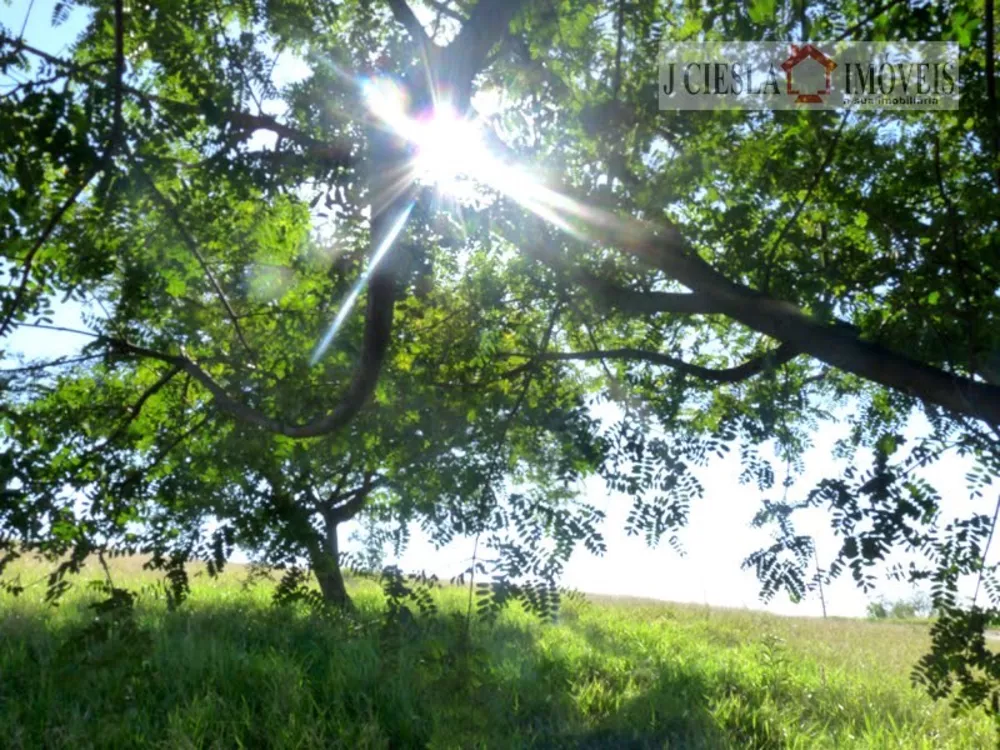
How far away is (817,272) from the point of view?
4.51m

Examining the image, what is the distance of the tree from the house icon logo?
80mm

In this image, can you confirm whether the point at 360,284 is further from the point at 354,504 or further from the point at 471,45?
the point at 354,504

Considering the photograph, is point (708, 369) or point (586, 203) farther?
point (708, 369)

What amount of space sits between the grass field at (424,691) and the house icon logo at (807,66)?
3.53 meters

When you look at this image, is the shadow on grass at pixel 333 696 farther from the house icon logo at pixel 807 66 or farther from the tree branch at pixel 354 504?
the house icon logo at pixel 807 66

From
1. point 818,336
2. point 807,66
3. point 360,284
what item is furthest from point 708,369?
point 360,284

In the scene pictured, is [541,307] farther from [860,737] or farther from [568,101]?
[860,737]

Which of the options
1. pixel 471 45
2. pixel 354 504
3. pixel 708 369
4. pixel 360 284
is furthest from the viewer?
pixel 354 504

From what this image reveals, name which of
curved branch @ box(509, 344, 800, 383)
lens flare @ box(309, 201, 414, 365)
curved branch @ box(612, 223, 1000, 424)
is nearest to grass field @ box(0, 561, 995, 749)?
curved branch @ box(509, 344, 800, 383)

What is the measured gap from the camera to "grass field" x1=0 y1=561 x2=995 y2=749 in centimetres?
816

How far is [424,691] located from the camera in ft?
23.4

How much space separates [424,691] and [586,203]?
4.34 metres

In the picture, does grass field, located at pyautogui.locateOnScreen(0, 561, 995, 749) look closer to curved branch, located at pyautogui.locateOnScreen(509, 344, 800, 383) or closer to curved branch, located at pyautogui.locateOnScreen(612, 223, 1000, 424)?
curved branch, located at pyautogui.locateOnScreen(509, 344, 800, 383)

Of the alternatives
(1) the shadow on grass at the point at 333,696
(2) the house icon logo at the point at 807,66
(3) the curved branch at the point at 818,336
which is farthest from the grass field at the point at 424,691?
(2) the house icon logo at the point at 807,66
